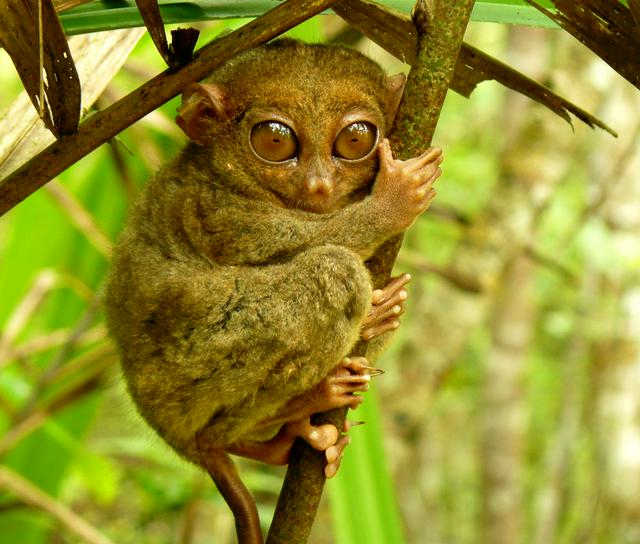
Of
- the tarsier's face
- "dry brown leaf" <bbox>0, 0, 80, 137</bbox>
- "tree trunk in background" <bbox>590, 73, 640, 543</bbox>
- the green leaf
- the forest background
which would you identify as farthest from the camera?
"tree trunk in background" <bbox>590, 73, 640, 543</bbox>

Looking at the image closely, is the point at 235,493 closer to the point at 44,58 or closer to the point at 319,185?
the point at 319,185

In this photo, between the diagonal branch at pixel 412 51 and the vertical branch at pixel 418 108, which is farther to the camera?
the diagonal branch at pixel 412 51

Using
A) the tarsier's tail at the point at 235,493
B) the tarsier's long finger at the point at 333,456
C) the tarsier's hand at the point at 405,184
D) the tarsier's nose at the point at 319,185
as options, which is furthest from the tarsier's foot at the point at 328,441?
the tarsier's nose at the point at 319,185

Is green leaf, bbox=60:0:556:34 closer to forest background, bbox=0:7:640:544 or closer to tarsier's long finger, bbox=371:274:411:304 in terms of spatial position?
forest background, bbox=0:7:640:544

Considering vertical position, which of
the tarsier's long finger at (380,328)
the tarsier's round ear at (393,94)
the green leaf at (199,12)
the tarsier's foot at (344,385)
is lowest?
the tarsier's foot at (344,385)

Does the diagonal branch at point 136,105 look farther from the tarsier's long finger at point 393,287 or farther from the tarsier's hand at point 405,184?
the tarsier's long finger at point 393,287

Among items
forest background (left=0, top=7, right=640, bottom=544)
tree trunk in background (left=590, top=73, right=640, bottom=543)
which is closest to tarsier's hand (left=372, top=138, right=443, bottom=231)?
forest background (left=0, top=7, right=640, bottom=544)

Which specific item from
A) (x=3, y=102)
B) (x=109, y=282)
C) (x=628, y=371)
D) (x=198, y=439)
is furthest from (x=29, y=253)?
(x=3, y=102)

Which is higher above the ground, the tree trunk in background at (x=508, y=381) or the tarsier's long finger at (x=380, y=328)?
the tree trunk in background at (x=508, y=381)

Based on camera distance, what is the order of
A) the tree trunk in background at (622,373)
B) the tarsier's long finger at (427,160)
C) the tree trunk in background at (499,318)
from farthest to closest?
the tree trunk in background at (622,373)
the tree trunk in background at (499,318)
the tarsier's long finger at (427,160)
